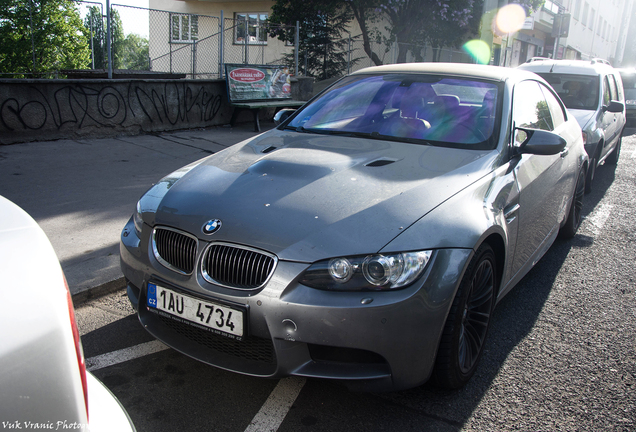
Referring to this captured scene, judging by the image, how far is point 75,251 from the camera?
4.17 metres

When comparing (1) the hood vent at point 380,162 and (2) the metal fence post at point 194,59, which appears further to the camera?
(2) the metal fence post at point 194,59

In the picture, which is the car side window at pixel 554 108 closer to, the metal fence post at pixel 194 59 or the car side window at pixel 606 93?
the car side window at pixel 606 93

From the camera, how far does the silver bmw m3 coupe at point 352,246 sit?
85.2 inches

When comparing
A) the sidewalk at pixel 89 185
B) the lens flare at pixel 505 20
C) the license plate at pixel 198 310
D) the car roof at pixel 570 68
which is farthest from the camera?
the lens flare at pixel 505 20

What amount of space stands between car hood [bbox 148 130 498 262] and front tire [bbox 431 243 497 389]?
38 cm

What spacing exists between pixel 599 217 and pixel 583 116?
1.62m

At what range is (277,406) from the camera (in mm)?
2445

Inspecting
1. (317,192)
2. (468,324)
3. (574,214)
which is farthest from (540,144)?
(574,214)

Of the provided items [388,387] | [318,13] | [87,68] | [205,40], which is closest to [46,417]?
[388,387]

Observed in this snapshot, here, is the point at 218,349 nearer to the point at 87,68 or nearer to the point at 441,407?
the point at 441,407

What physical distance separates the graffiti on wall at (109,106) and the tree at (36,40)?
1.18m

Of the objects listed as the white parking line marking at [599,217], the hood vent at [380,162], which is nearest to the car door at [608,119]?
the white parking line marking at [599,217]

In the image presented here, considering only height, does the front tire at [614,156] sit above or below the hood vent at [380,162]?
below

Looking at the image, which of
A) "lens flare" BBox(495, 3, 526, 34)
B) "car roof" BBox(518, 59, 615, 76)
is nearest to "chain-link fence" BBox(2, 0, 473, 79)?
"lens flare" BBox(495, 3, 526, 34)
